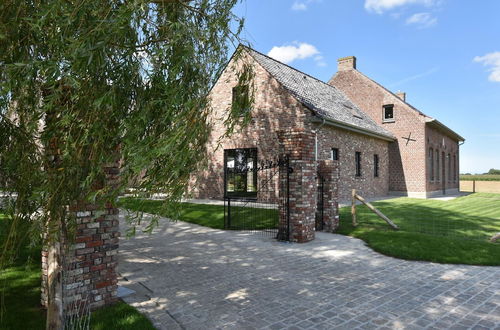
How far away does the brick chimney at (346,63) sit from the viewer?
923 inches

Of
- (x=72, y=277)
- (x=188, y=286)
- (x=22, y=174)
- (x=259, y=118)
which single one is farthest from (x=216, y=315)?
(x=259, y=118)

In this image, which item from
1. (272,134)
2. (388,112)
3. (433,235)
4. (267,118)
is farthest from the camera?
(388,112)


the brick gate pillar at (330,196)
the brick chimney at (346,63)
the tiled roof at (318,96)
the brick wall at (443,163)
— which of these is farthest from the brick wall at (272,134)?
the brick chimney at (346,63)

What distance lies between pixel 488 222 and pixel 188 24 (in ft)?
40.2

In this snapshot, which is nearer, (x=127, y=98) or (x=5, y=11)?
(x=5, y=11)

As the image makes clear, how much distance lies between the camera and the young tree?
1.99 metres

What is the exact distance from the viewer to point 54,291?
284cm

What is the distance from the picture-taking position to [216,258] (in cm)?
653

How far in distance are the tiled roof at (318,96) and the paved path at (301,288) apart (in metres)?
9.10

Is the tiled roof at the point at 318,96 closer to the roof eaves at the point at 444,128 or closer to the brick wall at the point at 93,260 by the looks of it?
the roof eaves at the point at 444,128

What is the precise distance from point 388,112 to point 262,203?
12963 mm

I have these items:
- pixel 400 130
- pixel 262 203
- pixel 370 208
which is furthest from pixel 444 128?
pixel 370 208

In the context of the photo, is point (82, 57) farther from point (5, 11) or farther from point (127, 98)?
point (5, 11)

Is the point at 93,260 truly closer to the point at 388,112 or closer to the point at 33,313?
the point at 33,313
